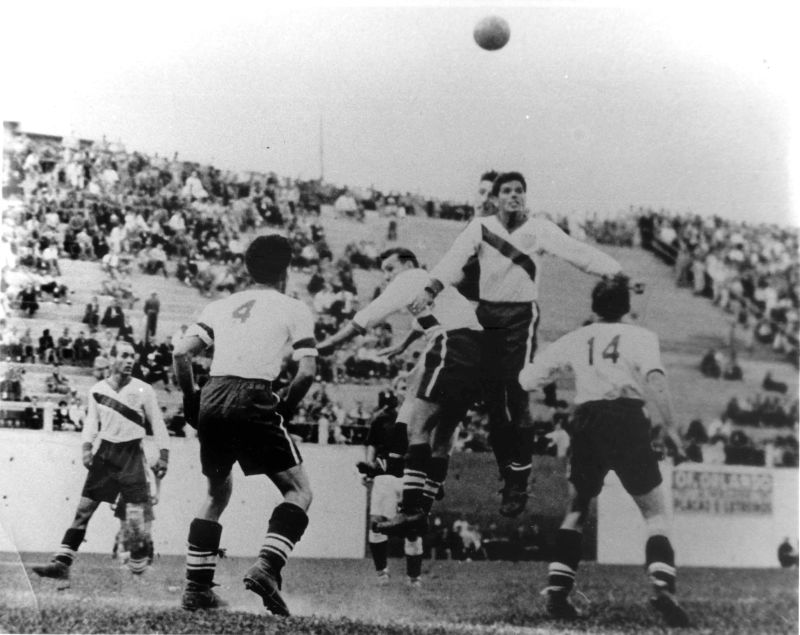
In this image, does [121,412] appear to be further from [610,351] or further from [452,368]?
[610,351]

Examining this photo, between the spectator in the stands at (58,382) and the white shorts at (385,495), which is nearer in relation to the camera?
the white shorts at (385,495)

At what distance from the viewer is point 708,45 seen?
4.45 m

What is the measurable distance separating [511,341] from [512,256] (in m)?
0.46

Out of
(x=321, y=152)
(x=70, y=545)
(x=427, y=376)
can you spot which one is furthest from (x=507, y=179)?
(x=70, y=545)

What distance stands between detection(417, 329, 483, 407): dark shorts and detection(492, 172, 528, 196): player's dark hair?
781 mm

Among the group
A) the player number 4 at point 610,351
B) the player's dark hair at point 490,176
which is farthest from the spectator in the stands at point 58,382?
the player number 4 at point 610,351

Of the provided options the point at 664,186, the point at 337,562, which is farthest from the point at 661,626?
the point at 664,186

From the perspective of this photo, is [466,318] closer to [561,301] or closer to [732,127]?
[561,301]

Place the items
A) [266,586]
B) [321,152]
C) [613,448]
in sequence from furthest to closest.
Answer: [321,152] < [613,448] < [266,586]

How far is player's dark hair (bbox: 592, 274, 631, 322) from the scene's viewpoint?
4.46 m

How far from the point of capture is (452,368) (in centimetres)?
446

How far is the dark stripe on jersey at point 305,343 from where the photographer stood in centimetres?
444

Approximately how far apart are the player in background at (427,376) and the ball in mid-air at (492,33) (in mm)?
1176

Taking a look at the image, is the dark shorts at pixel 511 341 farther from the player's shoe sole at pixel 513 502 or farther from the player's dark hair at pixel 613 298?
the player's shoe sole at pixel 513 502
